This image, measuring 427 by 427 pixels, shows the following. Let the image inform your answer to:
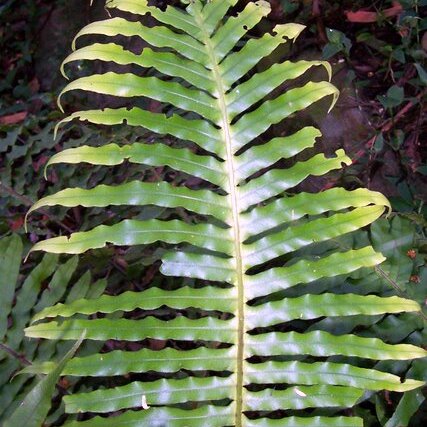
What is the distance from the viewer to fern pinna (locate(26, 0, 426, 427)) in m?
1.25

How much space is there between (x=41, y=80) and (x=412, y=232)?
7.31 feet

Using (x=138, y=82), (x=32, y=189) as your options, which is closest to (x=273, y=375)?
(x=138, y=82)

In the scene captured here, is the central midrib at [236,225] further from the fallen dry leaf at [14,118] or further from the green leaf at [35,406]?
the fallen dry leaf at [14,118]

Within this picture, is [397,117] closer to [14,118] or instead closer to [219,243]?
[219,243]

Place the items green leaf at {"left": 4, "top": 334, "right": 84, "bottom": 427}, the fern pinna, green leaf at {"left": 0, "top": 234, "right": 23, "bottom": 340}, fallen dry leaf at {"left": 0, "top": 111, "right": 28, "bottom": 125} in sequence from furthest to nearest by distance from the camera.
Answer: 1. fallen dry leaf at {"left": 0, "top": 111, "right": 28, "bottom": 125}
2. green leaf at {"left": 0, "top": 234, "right": 23, "bottom": 340}
3. the fern pinna
4. green leaf at {"left": 4, "top": 334, "right": 84, "bottom": 427}

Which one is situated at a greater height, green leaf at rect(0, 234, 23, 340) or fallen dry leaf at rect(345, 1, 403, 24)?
fallen dry leaf at rect(345, 1, 403, 24)

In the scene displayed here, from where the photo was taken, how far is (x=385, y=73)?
2.14 m

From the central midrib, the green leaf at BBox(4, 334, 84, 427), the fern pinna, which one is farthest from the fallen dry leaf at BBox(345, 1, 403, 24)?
the green leaf at BBox(4, 334, 84, 427)

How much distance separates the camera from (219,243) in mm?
1298

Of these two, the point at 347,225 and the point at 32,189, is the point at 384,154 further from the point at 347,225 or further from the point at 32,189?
the point at 32,189

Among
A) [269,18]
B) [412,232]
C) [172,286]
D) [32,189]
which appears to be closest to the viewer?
[412,232]

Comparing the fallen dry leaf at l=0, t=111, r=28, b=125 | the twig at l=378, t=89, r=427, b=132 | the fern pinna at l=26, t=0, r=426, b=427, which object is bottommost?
the fern pinna at l=26, t=0, r=426, b=427

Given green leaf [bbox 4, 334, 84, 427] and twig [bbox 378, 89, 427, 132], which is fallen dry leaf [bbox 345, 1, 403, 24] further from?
green leaf [bbox 4, 334, 84, 427]

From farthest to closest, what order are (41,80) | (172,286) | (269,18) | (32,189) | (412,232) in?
1. (41,80)
2. (269,18)
3. (32,189)
4. (172,286)
5. (412,232)
